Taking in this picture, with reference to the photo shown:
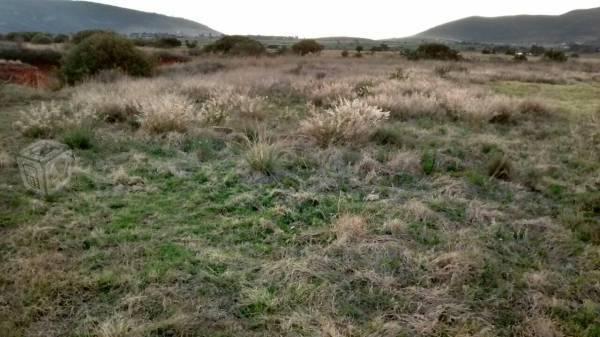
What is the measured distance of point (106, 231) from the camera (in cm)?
354

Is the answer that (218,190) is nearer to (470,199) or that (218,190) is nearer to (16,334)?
(16,334)

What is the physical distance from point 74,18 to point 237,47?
109 m

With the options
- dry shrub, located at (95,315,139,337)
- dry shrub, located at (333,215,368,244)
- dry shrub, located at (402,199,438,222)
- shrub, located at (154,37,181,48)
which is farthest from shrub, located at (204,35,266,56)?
dry shrub, located at (95,315,139,337)

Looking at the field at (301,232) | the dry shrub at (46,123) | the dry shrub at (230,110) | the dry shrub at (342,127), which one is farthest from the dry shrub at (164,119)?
the dry shrub at (342,127)

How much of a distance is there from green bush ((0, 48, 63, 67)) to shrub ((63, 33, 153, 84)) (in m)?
9.42

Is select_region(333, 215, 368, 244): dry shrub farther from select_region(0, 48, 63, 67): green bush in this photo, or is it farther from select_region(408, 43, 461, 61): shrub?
select_region(408, 43, 461, 61): shrub

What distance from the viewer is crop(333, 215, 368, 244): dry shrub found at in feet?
11.3

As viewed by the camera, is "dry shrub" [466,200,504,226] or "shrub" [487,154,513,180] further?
"shrub" [487,154,513,180]

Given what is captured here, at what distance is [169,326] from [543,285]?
2629mm

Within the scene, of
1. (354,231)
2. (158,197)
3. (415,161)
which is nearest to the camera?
(354,231)

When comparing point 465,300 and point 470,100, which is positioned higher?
point 470,100

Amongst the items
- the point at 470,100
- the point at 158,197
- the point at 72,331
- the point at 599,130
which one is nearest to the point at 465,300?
the point at 72,331

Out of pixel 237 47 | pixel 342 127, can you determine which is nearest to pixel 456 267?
pixel 342 127

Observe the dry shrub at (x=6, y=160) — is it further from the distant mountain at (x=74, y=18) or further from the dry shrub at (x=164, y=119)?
the distant mountain at (x=74, y=18)
